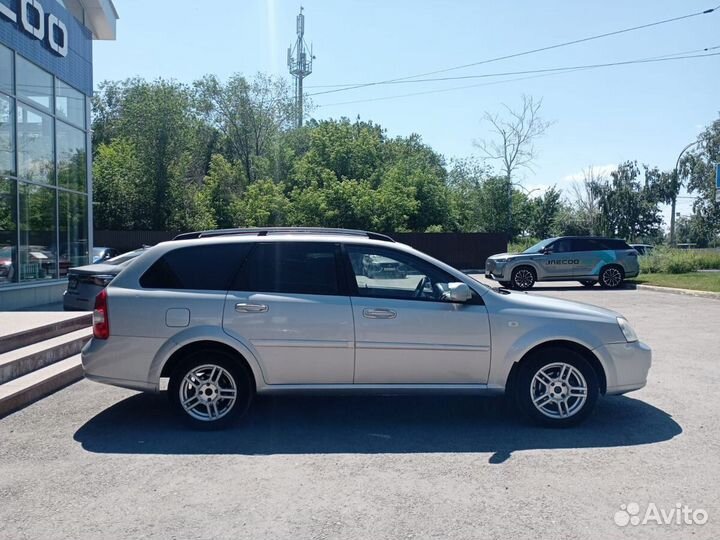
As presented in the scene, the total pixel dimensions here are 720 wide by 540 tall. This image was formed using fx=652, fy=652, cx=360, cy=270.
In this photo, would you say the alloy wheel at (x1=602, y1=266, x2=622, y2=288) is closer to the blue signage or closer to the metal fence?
the metal fence

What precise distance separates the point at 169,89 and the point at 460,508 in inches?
1504

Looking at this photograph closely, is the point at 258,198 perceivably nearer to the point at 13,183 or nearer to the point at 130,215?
the point at 130,215

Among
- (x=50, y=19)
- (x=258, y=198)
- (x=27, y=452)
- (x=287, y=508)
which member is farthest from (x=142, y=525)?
(x=258, y=198)

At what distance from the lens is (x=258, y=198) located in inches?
1496

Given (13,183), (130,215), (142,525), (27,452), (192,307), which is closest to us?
(142,525)

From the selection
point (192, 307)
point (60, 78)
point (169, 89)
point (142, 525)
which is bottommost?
point (142, 525)

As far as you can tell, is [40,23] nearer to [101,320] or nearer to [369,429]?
[101,320]

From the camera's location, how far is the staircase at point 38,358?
6713 mm

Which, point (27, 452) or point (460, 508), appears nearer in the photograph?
point (460, 508)

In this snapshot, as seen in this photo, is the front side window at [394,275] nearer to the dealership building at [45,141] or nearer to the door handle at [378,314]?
the door handle at [378,314]

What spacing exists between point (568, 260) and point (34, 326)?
16.8 metres

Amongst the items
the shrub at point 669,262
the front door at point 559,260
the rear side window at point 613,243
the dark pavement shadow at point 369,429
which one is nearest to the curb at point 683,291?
the rear side window at point 613,243

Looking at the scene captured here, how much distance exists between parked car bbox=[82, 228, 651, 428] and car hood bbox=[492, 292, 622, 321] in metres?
0.02

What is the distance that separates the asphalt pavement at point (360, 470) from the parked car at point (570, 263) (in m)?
13.9
